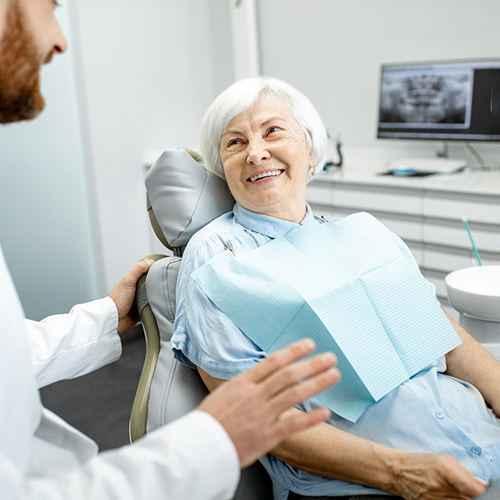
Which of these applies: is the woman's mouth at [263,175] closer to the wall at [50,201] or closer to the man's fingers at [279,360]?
the man's fingers at [279,360]

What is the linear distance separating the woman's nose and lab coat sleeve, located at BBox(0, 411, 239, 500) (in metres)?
0.82

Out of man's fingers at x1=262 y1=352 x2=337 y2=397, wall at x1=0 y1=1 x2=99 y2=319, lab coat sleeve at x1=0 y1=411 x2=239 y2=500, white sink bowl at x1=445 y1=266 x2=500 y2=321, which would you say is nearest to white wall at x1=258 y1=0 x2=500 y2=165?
wall at x1=0 y1=1 x2=99 y2=319

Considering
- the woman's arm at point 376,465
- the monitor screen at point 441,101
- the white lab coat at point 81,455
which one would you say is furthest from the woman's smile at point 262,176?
the monitor screen at point 441,101

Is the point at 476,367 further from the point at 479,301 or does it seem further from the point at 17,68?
the point at 17,68

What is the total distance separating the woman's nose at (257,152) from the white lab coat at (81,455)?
2.35 ft

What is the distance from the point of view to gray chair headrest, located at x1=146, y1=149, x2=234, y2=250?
58.9 inches

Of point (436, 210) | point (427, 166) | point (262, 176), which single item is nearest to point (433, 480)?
point (262, 176)

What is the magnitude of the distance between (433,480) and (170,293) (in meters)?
0.71

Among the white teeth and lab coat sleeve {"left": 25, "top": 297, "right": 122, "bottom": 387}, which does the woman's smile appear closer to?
the white teeth

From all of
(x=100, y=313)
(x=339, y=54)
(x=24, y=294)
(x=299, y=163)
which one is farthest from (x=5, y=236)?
(x=339, y=54)

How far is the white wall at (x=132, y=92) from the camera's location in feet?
11.5

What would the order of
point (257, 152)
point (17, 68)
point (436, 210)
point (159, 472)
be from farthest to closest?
point (436, 210)
point (257, 152)
point (17, 68)
point (159, 472)

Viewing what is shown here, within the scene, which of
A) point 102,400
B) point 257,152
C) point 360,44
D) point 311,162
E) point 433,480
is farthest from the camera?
point 360,44

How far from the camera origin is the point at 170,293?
1.43 meters
